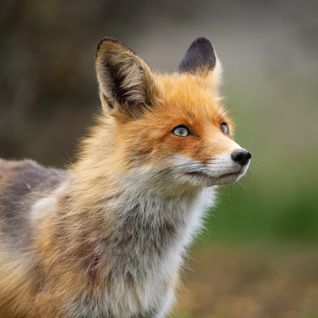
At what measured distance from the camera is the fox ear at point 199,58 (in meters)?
5.91

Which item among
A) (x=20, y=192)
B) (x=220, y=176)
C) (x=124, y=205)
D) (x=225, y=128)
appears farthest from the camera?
(x=20, y=192)

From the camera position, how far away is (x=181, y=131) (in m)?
5.12

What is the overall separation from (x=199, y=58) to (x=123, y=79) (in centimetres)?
89

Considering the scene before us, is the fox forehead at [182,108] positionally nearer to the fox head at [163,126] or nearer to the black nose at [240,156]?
the fox head at [163,126]

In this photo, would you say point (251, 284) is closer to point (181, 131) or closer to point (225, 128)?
point (225, 128)

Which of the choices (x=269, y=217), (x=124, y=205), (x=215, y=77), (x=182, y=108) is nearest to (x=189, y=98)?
(x=182, y=108)

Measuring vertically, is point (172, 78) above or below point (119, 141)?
above

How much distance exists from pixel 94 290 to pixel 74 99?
6716mm

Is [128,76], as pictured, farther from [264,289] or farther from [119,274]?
[264,289]

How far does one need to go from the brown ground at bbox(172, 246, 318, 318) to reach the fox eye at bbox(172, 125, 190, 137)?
2.88 meters

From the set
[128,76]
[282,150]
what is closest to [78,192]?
[128,76]

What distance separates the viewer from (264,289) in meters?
9.95

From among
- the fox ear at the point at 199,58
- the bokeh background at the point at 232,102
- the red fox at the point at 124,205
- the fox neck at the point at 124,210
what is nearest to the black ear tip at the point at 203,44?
the fox ear at the point at 199,58

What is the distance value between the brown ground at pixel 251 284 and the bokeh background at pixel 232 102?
21 millimetres
